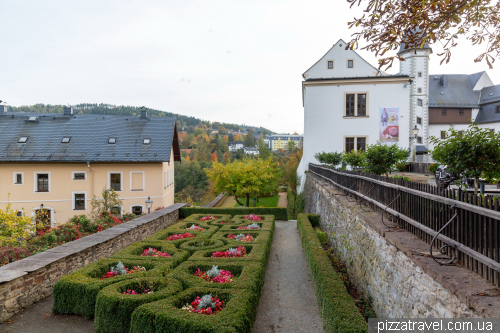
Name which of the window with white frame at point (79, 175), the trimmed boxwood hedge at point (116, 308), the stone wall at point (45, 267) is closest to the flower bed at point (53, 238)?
the stone wall at point (45, 267)

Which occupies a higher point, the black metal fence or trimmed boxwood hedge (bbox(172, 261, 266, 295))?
the black metal fence

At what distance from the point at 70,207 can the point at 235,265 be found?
843 inches

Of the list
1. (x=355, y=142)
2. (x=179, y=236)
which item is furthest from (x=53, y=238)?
(x=355, y=142)

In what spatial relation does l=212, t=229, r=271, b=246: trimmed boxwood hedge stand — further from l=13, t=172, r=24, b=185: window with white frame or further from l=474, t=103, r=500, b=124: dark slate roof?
l=474, t=103, r=500, b=124: dark slate roof

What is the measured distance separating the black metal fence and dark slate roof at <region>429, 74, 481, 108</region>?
→ 3741cm

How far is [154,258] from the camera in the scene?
6.98 m

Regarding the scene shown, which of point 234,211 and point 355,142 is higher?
point 355,142

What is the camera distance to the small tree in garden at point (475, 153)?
15.6 feet

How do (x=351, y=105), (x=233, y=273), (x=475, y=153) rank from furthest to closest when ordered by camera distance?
(x=351, y=105), (x=233, y=273), (x=475, y=153)

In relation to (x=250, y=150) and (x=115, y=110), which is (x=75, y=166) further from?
(x=250, y=150)

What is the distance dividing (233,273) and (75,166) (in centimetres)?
2186

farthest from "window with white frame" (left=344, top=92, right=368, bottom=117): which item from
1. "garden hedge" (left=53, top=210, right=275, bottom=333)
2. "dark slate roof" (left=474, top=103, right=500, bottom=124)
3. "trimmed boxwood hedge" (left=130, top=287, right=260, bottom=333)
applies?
"trimmed boxwood hedge" (left=130, top=287, right=260, bottom=333)

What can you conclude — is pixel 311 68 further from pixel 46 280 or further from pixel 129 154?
pixel 46 280

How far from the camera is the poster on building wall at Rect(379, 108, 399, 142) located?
22.8 metres
